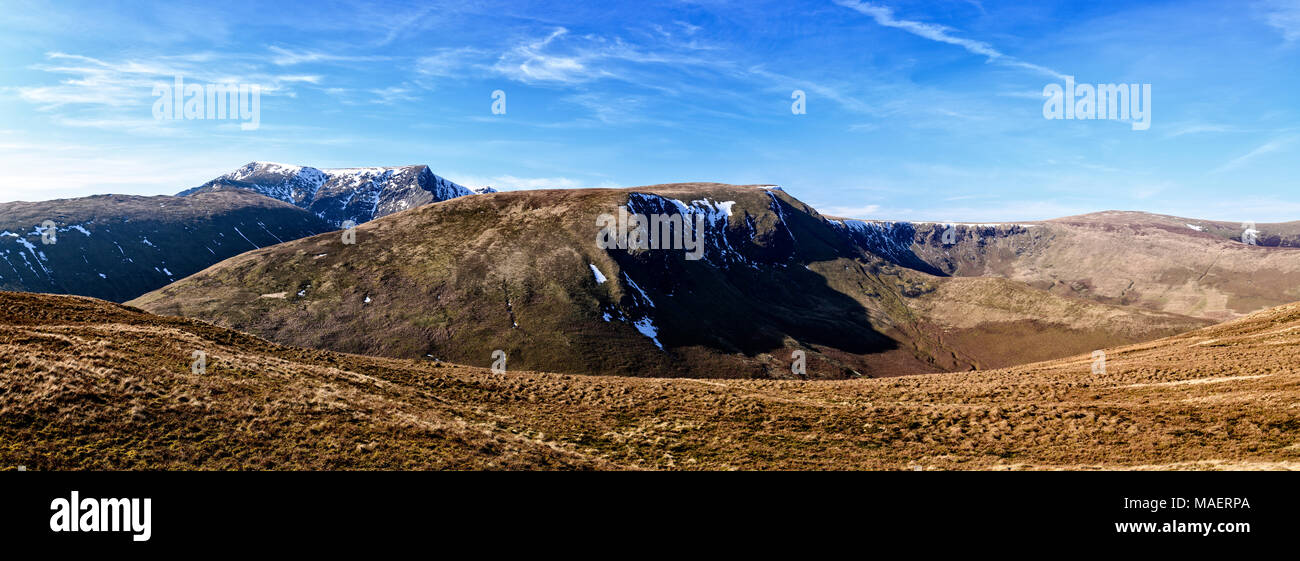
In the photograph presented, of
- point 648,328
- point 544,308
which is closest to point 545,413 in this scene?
point 544,308

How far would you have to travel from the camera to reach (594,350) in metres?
120

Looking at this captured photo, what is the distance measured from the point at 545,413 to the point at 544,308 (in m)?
99.9

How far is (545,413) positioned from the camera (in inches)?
1383

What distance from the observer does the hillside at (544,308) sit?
380 feet

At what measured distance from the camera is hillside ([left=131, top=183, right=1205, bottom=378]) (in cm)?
11581

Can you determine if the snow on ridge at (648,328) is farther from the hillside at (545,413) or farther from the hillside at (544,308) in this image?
the hillside at (545,413)

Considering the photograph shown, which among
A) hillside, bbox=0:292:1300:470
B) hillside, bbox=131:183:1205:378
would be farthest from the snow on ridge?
hillside, bbox=0:292:1300:470

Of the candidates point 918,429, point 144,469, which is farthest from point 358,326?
point 918,429

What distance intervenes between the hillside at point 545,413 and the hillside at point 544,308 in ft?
238

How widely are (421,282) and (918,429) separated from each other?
5154 inches

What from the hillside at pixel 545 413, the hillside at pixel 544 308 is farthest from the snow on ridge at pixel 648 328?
the hillside at pixel 545 413

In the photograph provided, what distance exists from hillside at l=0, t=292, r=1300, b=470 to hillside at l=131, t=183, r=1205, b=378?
72.5m

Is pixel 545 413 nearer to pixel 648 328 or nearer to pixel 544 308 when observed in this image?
pixel 544 308
